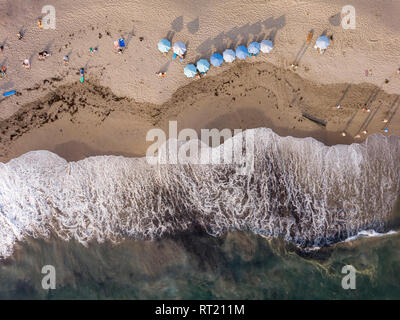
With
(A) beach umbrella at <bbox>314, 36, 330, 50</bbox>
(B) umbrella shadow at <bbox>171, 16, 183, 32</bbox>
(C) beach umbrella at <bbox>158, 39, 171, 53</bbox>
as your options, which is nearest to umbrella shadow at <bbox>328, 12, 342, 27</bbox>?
(A) beach umbrella at <bbox>314, 36, 330, 50</bbox>

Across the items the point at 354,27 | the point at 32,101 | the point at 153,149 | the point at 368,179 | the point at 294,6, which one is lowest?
the point at 368,179

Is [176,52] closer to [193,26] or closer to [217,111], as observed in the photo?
[193,26]

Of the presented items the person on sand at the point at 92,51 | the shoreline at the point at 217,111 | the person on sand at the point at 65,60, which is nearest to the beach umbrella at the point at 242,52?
the shoreline at the point at 217,111

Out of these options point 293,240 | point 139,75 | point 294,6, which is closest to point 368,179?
point 293,240

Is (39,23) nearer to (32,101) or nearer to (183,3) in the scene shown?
(32,101)

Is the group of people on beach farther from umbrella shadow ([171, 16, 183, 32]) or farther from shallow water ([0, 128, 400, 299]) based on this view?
shallow water ([0, 128, 400, 299])

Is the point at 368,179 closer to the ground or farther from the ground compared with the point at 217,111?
closer to the ground
